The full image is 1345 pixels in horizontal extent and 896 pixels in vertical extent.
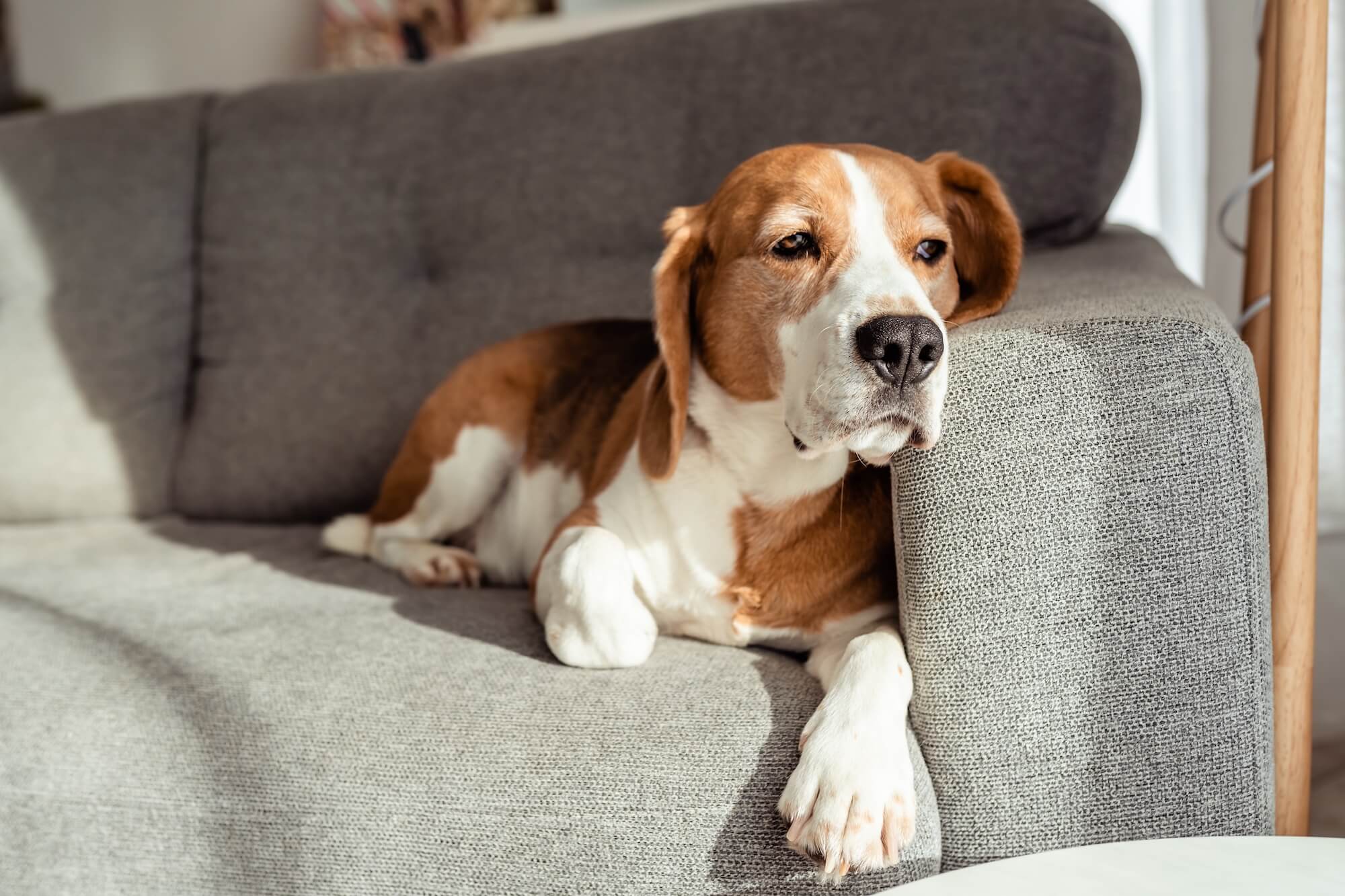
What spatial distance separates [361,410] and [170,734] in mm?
1138

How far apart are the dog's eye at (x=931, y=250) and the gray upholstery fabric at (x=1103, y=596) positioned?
302 mm

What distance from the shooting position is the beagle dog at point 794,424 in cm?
115

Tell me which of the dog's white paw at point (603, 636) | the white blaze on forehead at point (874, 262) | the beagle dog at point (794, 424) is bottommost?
the dog's white paw at point (603, 636)

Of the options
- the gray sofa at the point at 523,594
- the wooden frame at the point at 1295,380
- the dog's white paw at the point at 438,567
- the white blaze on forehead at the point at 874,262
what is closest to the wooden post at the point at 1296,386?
the wooden frame at the point at 1295,380

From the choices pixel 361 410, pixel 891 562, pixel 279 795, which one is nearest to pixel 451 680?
pixel 279 795

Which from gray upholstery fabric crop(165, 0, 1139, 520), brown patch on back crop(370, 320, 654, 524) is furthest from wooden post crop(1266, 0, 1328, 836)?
brown patch on back crop(370, 320, 654, 524)

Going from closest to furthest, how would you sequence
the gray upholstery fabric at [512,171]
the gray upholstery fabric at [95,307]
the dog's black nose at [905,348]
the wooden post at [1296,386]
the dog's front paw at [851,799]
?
the dog's front paw at [851,799] → the dog's black nose at [905,348] → the wooden post at [1296,386] → the gray upholstery fabric at [512,171] → the gray upholstery fabric at [95,307]

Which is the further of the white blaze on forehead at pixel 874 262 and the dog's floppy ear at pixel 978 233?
the dog's floppy ear at pixel 978 233

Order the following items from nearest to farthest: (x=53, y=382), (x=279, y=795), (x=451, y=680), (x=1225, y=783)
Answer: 1. (x=1225, y=783)
2. (x=279, y=795)
3. (x=451, y=680)
4. (x=53, y=382)

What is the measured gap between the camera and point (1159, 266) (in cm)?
163

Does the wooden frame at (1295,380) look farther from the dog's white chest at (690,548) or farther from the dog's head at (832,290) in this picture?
the dog's white chest at (690,548)

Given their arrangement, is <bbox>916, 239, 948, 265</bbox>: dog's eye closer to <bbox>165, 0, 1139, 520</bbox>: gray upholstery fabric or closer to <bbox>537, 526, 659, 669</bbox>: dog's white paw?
<bbox>537, 526, 659, 669</bbox>: dog's white paw

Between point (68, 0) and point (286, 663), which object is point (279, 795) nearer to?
point (286, 663)

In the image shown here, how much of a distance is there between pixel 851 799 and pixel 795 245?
2.28 ft
